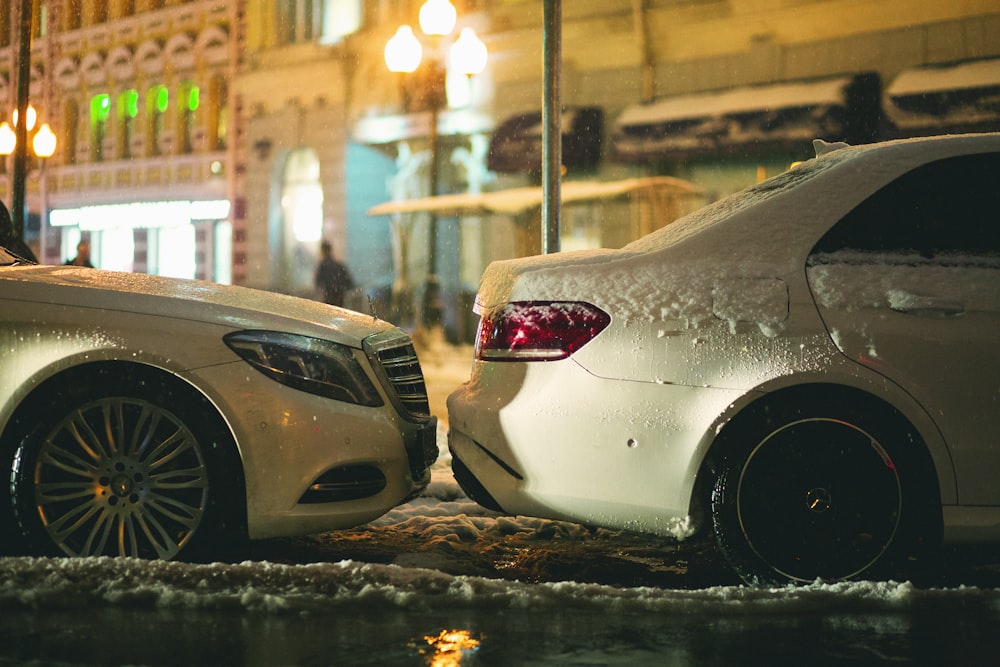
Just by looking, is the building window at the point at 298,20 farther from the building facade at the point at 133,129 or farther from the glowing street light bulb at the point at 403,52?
the glowing street light bulb at the point at 403,52

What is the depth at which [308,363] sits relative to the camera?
15.2ft

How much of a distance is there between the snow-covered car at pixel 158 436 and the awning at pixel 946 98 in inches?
531

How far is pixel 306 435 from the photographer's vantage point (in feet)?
14.7

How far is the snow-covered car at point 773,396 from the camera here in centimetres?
417

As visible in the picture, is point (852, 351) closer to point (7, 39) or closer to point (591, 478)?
point (591, 478)

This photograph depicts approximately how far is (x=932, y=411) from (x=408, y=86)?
21.1m

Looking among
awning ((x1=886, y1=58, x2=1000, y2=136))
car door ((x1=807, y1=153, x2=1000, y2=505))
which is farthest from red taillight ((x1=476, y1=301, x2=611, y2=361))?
awning ((x1=886, y1=58, x2=1000, y2=136))

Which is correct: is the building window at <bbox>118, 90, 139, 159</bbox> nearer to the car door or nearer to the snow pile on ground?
the snow pile on ground

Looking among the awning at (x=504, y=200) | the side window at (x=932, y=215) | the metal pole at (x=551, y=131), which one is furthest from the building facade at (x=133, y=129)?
the side window at (x=932, y=215)

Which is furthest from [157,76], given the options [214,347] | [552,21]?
[214,347]

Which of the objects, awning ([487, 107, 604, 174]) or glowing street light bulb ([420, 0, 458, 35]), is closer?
glowing street light bulb ([420, 0, 458, 35])

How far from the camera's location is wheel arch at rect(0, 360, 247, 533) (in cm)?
445

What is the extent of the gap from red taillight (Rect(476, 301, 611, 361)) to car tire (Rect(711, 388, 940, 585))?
607 millimetres

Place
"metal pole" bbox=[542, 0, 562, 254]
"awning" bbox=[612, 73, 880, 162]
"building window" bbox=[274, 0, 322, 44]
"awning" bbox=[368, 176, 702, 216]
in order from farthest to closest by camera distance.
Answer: "building window" bbox=[274, 0, 322, 44] → "awning" bbox=[368, 176, 702, 216] → "awning" bbox=[612, 73, 880, 162] → "metal pole" bbox=[542, 0, 562, 254]
